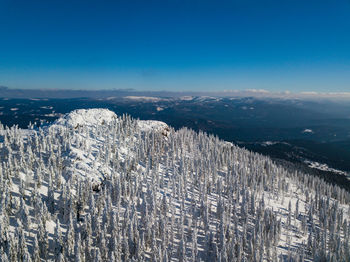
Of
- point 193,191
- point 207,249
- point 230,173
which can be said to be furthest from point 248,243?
point 230,173

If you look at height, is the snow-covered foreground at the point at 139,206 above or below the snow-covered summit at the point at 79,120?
below

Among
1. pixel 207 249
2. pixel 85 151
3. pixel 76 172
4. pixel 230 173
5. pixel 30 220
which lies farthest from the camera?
pixel 230 173

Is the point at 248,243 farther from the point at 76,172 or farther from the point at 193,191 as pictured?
the point at 76,172

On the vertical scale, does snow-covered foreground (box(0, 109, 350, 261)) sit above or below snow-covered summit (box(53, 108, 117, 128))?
below

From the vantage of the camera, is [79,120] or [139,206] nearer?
[139,206]

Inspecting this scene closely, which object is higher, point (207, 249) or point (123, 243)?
point (123, 243)

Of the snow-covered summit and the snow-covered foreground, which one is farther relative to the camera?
the snow-covered summit

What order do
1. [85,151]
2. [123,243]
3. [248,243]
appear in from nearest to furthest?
1. [123,243]
2. [248,243]
3. [85,151]

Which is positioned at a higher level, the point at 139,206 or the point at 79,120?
the point at 79,120
